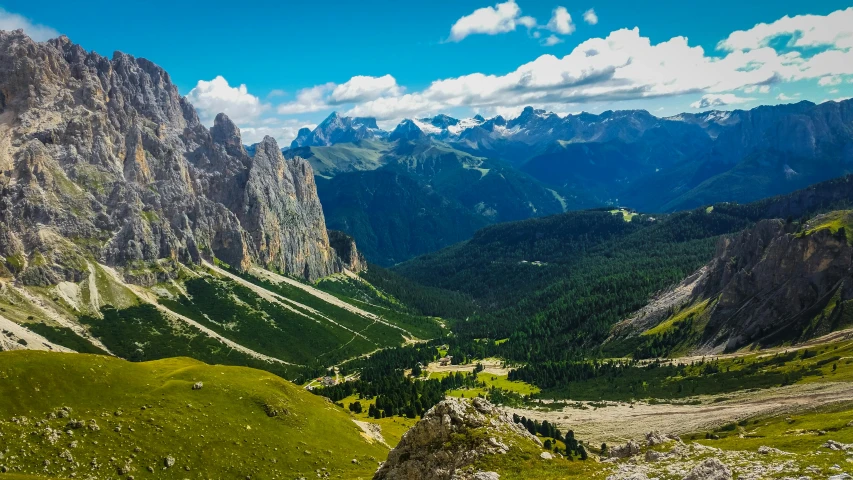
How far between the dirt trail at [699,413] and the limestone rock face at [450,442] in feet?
348

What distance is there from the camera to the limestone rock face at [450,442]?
68125 mm

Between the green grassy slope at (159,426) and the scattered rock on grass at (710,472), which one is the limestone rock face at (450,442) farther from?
the green grassy slope at (159,426)

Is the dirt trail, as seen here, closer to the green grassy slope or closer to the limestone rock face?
the green grassy slope

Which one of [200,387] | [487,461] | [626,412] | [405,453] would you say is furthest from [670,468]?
[626,412]

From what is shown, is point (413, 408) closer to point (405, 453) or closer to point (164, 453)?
point (164, 453)

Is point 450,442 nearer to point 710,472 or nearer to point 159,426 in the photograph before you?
point 710,472

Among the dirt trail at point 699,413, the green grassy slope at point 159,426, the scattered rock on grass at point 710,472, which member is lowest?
the dirt trail at point 699,413

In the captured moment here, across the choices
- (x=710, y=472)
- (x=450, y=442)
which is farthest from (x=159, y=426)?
(x=710, y=472)

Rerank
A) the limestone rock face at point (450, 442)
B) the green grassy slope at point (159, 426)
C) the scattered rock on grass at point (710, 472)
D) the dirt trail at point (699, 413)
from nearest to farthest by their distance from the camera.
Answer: the scattered rock on grass at point (710, 472), the limestone rock face at point (450, 442), the green grassy slope at point (159, 426), the dirt trail at point (699, 413)

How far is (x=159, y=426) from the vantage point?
9581cm

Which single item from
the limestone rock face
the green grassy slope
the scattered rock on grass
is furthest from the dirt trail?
the scattered rock on grass

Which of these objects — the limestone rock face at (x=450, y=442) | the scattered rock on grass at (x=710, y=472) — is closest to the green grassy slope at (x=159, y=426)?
the limestone rock face at (x=450, y=442)

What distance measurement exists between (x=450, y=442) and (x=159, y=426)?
53.7 m

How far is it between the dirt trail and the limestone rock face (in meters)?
106
